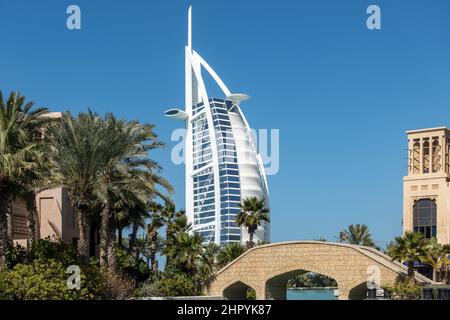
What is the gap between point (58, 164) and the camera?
36.1 meters

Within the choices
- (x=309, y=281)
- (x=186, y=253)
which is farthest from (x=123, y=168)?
(x=309, y=281)

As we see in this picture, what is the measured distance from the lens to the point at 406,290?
159 feet

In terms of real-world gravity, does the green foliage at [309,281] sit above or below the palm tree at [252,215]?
below

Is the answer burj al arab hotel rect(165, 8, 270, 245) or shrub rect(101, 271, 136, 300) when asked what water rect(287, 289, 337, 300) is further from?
shrub rect(101, 271, 136, 300)

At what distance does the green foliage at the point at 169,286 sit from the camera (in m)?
49.6

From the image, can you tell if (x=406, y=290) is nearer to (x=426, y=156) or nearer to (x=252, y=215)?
(x=252, y=215)

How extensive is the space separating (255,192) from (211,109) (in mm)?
18334

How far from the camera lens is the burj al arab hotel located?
141 metres

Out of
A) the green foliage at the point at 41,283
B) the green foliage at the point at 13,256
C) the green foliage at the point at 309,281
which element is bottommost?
the green foliage at the point at 309,281

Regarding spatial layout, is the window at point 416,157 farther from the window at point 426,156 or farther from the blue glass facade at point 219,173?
the blue glass facade at point 219,173

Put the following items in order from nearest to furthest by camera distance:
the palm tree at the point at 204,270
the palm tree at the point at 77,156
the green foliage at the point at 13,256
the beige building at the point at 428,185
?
the green foliage at the point at 13,256
the palm tree at the point at 77,156
the palm tree at the point at 204,270
the beige building at the point at 428,185

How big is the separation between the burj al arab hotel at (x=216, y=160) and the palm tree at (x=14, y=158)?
10442 cm

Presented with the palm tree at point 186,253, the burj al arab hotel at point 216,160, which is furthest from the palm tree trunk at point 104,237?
the burj al arab hotel at point 216,160
